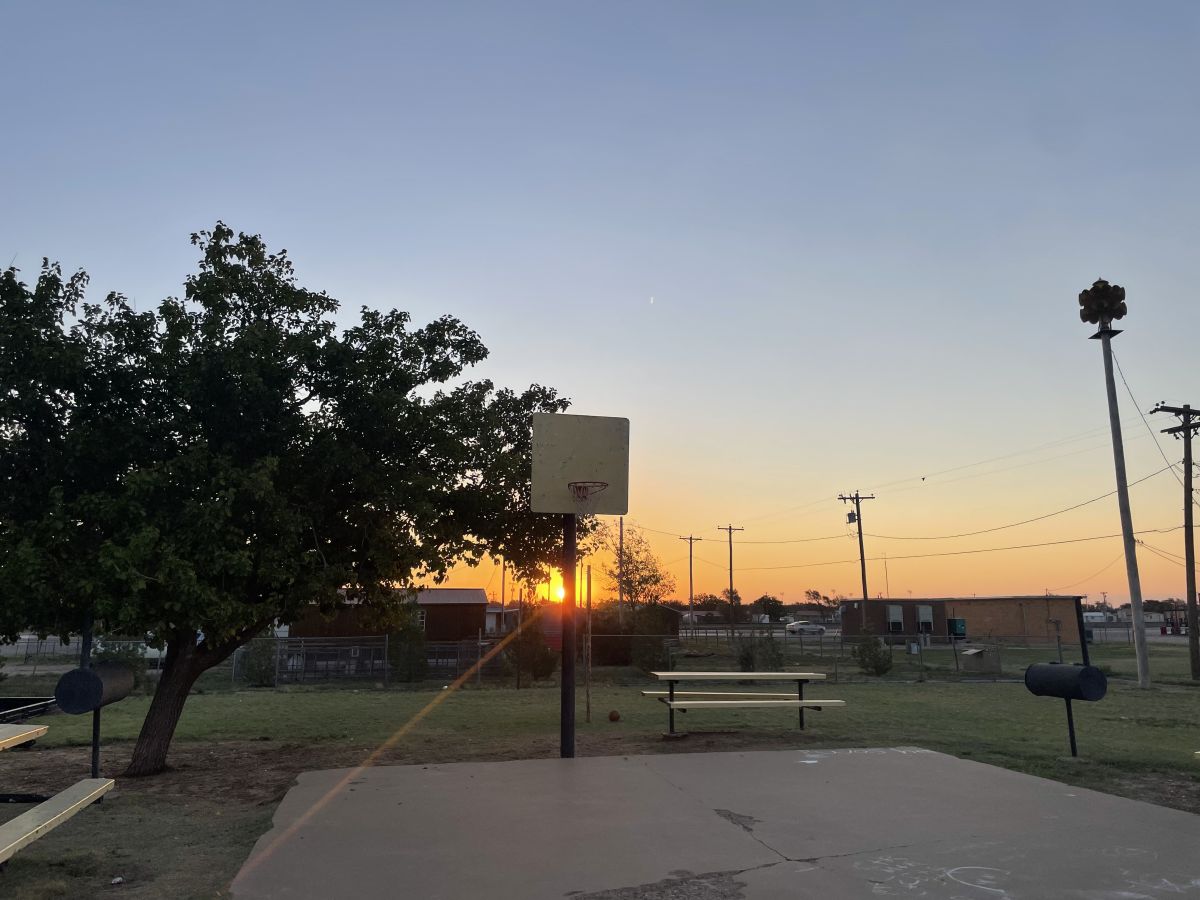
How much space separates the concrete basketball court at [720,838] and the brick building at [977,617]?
153 ft

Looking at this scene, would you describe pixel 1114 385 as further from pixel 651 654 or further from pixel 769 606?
pixel 769 606

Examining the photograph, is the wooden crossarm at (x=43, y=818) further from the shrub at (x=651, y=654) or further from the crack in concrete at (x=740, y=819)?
the shrub at (x=651, y=654)

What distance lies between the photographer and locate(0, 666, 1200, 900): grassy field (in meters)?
5.90

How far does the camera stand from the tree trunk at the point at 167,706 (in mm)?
9523

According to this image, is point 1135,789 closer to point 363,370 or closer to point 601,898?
point 601,898

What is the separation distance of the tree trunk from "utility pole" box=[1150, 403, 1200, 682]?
1168 inches

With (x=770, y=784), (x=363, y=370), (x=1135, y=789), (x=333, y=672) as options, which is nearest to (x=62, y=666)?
(x=333, y=672)

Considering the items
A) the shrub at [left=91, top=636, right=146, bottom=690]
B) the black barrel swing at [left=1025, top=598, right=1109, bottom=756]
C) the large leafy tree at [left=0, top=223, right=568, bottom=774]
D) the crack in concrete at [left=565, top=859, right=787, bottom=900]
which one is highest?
the large leafy tree at [left=0, top=223, right=568, bottom=774]

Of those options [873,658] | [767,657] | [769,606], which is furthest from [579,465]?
[769,606]

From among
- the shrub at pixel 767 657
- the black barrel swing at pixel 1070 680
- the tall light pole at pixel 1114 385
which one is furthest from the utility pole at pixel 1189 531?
the black barrel swing at pixel 1070 680

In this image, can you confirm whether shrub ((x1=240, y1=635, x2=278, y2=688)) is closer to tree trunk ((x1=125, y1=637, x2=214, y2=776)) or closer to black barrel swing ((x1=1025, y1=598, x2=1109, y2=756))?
tree trunk ((x1=125, y1=637, x2=214, y2=776))

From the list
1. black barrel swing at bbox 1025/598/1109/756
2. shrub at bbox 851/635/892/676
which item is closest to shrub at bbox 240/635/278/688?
shrub at bbox 851/635/892/676

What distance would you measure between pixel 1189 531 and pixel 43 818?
1359 inches

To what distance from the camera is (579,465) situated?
10.6 meters
